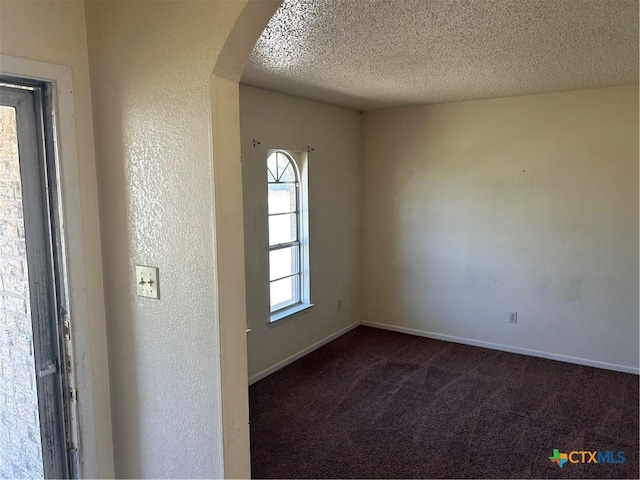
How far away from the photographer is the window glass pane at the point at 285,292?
436 centimetres

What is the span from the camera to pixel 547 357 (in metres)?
4.46

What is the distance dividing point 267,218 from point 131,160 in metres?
2.39

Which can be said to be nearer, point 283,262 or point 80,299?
point 80,299

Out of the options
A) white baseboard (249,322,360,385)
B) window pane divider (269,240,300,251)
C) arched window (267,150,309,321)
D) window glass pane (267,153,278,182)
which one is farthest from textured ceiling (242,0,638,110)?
white baseboard (249,322,360,385)

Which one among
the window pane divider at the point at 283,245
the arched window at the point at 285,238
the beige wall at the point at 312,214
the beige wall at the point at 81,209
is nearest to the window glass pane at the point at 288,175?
the arched window at the point at 285,238

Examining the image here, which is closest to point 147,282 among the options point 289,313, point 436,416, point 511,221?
point 436,416

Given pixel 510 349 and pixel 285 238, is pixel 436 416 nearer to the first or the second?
pixel 510 349

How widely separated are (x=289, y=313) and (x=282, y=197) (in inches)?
A: 41.8

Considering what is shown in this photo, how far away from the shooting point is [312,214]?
4.57 metres

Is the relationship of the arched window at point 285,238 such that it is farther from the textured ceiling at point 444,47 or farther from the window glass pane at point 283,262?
the textured ceiling at point 444,47

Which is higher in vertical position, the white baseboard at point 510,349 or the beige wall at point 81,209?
the beige wall at point 81,209

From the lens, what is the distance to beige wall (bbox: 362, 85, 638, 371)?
407cm

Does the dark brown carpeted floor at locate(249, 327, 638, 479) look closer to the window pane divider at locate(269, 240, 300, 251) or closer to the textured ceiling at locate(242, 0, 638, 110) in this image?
the window pane divider at locate(269, 240, 300, 251)

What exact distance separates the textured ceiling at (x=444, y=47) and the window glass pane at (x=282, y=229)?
1107 mm
